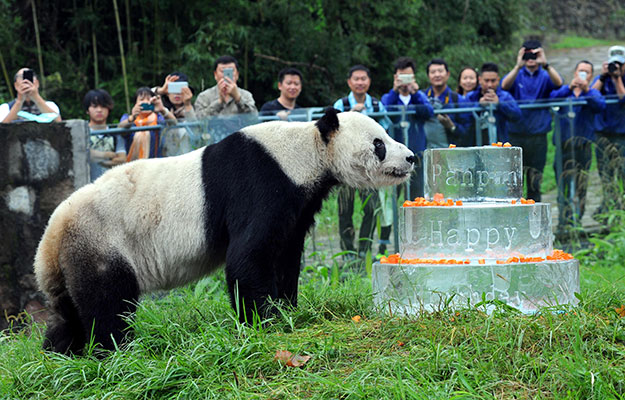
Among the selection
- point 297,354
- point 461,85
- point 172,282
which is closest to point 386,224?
point 461,85

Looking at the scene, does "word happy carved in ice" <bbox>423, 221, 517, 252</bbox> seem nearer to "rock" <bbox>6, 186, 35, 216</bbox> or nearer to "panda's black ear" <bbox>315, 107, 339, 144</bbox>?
"panda's black ear" <bbox>315, 107, 339, 144</bbox>

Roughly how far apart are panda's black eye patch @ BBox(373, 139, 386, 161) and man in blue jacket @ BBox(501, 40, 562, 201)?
3.42 metres

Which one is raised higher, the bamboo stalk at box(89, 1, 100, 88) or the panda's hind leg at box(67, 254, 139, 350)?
the bamboo stalk at box(89, 1, 100, 88)

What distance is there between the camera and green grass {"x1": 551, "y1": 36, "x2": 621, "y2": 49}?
24.7 meters

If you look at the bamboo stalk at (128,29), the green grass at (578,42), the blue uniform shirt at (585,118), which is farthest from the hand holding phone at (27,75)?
the green grass at (578,42)

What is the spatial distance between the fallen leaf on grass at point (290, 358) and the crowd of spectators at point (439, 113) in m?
3.35

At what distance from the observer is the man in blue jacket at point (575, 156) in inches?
328

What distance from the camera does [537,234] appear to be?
16.7ft

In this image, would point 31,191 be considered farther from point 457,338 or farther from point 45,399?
point 457,338

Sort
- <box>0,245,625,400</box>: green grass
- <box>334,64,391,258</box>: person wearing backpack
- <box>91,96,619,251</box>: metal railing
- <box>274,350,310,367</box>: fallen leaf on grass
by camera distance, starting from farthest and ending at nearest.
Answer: <box>334,64,391,258</box>: person wearing backpack, <box>91,96,619,251</box>: metal railing, <box>274,350,310,367</box>: fallen leaf on grass, <box>0,245,625,400</box>: green grass

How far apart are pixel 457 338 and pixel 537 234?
4.20 ft

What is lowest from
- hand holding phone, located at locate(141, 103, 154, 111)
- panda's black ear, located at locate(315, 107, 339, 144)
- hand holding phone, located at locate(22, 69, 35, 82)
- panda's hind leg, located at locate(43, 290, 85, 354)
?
panda's hind leg, located at locate(43, 290, 85, 354)

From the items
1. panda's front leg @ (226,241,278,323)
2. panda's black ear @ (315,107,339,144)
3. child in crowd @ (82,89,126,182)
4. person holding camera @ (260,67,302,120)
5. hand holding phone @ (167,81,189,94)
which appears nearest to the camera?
panda's front leg @ (226,241,278,323)

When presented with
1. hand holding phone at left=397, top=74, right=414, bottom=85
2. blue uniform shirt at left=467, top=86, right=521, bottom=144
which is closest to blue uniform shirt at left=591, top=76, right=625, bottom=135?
blue uniform shirt at left=467, top=86, right=521, bottom=144
